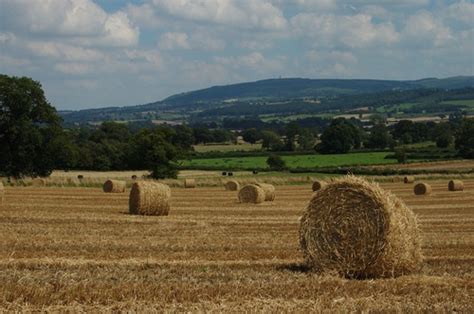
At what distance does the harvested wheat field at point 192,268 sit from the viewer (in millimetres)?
10555

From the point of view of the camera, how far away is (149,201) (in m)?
28.1

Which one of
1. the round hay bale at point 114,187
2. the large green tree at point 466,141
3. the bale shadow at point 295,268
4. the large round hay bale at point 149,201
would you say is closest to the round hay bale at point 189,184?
the round hay bale at point 114,187

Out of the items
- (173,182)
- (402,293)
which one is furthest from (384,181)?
(402,293)

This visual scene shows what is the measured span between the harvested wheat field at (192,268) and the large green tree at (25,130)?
1431 inches

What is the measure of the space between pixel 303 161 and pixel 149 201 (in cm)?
6181

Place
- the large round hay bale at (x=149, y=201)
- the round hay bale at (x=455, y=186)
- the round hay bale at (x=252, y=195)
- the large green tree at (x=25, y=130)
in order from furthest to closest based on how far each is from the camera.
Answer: the large green tree at (x=25, y=130) → the round hay bale at (x=455, y=186) → the round hay bale at (x=252, y=195) → the large round hay bale at (x=149, y=201)

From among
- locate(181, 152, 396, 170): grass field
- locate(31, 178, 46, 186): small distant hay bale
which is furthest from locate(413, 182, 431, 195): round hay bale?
locate(181, 152, 396, 170): grass field

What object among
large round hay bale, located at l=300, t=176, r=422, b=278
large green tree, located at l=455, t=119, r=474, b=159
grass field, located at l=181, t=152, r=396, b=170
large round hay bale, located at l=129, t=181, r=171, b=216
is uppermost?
Result: large round hay bale, located at l=300, t=176, r=422, b=278

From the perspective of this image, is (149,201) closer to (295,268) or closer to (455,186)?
(295,268)

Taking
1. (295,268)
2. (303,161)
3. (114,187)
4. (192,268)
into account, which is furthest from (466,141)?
(192,268)

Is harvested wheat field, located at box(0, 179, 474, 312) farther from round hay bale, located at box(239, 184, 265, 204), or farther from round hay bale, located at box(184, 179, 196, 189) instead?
round hay bale, located at box(184, 179, 196, 189)

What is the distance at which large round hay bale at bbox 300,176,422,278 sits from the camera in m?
13.8

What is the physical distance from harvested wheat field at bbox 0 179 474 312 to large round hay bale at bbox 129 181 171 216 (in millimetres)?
631

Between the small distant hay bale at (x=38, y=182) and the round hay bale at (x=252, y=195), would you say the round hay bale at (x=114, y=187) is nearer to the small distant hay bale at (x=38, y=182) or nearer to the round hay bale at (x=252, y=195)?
the small distant hay bale at (x=38, y=182)
